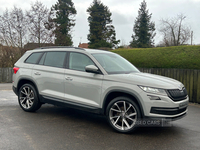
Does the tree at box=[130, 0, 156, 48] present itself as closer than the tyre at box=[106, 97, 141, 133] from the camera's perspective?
No

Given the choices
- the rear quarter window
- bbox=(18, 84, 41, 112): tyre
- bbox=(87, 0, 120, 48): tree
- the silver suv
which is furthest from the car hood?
bbox=(87, 0, 120, 48): tree

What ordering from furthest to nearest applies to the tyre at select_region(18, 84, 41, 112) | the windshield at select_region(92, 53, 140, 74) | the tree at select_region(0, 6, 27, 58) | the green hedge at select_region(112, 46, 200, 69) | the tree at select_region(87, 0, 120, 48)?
the tree at select_region(87, 0, 120, 48) < the tree at select_region(0, 6, 27, 58) < the green hedge at select_region(112, 46, 200, 69) < the tyre at select_region(18, 84, 41, 112) < the windshield at select_region(92, 53, 140, 74)

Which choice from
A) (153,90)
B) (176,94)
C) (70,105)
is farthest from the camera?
(70,105)

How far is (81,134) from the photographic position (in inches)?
188

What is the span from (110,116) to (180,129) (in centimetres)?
176

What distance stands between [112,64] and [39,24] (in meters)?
20.9

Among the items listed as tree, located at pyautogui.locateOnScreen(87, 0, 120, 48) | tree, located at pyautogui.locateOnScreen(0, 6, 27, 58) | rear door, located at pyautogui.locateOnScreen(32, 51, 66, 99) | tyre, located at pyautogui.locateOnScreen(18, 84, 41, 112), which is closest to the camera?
rear door, located at pyautogui.locateOnScreen(32, 51, 66, 99)

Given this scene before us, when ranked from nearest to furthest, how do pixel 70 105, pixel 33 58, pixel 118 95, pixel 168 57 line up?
pixel 118 95, pixel 70 105, pixel 33 58, pixel 168 57

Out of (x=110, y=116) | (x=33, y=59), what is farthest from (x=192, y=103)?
(x=33, y=59)

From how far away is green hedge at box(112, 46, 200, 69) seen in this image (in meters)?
9.51

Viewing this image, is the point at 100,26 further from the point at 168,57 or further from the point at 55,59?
the point at 55,59

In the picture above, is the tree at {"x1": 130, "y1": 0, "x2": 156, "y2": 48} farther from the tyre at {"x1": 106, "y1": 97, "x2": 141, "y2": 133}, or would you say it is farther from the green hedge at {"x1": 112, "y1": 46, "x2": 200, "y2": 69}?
the tyre at {"x1": 106, "y1": 97, "x2": 141, "y2": 133}

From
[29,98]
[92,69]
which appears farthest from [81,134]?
[29,98]

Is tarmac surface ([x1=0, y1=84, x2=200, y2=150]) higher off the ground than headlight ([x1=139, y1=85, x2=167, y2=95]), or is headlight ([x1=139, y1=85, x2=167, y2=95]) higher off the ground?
headlight ([x1=139, y1=85, x2=167, y2=95])
